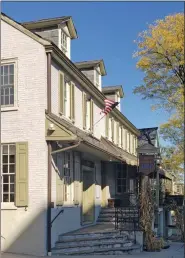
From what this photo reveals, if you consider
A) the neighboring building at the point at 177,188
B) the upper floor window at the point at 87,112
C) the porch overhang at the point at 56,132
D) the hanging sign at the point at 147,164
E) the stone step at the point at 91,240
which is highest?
the upper floor window at the point at 87,112

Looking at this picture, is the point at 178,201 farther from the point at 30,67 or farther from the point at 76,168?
the point at 30,67

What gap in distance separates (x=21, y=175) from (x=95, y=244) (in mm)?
3242

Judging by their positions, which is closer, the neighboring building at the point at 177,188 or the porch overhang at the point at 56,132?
the porch overhang at the point at 56,132

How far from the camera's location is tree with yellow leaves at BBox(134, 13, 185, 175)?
1395 cm

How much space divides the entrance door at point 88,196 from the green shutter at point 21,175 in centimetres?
487

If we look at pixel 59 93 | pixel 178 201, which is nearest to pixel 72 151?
pixel 59 93

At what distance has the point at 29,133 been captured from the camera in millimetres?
13594

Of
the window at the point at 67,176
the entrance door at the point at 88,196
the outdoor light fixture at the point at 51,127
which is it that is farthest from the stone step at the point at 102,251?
the entrance door at the point at 88,196

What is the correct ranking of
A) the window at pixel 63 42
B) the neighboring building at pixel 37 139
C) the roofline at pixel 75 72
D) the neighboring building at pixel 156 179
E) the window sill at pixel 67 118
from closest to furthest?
the neighboring building at pixel 37 139, the roofline at pixel 75 72, the window sill at pixel 67 118, the neighboring building at pixel 156 179, the window at pixel 63 42

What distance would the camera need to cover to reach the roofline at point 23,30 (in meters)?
13.6

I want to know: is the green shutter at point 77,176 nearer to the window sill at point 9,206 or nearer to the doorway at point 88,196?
the doorway at point 88,196

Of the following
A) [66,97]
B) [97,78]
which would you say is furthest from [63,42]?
[97,78]

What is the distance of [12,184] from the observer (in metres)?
13.6

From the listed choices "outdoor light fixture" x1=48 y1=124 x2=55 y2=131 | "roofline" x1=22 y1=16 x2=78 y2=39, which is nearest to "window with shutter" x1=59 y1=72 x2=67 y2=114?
"outdoor light fixture" x1=48 y1=124 x2=55 y2=131
